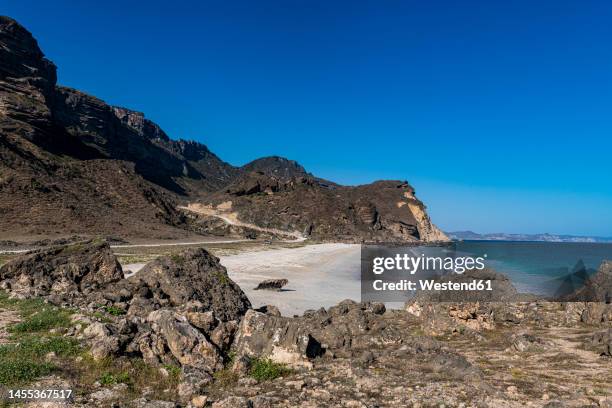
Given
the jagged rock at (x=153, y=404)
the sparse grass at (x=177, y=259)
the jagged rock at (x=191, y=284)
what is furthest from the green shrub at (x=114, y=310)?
the jagged rock at (x=153, y=404)

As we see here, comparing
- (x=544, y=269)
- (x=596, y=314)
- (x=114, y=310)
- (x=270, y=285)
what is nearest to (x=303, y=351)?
(x=114, y=310)

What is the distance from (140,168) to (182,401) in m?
176

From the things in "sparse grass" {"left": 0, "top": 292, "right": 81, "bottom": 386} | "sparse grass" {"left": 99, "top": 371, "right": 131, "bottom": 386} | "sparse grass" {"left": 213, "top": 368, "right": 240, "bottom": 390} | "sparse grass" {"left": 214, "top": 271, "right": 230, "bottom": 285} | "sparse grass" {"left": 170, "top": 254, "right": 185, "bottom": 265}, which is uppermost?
"sparse grass" {"left": 170, "top": 254, "right": 185, "bottom": 265}

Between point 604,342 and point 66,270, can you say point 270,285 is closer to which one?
point 66,270

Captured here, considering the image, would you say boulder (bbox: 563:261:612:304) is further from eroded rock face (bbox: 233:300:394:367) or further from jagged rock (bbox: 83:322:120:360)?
jagged rock (bbox: 83:322:120:360)

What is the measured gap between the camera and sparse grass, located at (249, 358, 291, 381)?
7371 millimetres

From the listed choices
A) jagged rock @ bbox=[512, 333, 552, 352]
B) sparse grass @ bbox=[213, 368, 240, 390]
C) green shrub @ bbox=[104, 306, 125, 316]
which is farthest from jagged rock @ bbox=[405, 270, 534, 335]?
green shrub @ bbox=[104, 306, 125, 316]

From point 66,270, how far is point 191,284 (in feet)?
18.0

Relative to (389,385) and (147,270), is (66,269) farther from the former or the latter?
(389,385)

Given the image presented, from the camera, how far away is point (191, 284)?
43.6ft

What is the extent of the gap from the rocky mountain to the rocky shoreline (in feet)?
156

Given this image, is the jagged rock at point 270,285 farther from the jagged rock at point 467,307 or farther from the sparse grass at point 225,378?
the sparse grass at point 225,378

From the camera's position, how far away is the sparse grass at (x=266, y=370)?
24.2 feet

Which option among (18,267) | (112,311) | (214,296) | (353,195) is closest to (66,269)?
(18,267)
